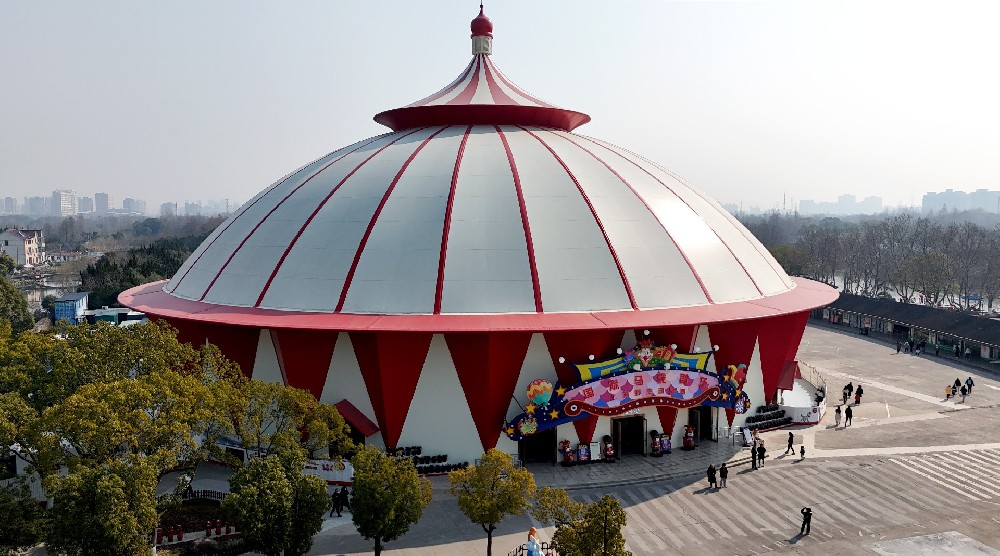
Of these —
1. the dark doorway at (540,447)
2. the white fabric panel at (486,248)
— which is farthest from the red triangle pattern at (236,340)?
the dark doorway at (540,447)

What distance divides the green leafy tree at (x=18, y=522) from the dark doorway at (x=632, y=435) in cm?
1736

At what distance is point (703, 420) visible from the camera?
25172 millimetres

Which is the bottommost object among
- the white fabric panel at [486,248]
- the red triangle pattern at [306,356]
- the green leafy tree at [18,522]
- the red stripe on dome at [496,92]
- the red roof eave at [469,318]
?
the green leafy tree at [18,522]

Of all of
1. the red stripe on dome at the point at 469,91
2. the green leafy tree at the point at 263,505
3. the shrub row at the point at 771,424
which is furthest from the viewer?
the red stripe on dome at the point at 469,91

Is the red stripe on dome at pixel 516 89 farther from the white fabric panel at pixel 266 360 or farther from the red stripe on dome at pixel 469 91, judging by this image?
the white fabric panel at pixel 266 360

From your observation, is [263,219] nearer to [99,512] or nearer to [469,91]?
[469,91]

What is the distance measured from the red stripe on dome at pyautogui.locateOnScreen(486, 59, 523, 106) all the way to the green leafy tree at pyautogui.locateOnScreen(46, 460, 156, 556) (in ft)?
77.0

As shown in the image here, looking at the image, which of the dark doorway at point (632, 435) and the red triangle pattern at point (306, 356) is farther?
the dark doorway at point (632, 435)

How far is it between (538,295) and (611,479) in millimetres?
6699

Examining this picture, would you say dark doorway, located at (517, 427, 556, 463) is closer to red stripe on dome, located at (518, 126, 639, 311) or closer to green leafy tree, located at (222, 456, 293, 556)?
red stripe on dome, located at (518, 126, 639, 311)

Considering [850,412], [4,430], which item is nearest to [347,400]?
[4,430]

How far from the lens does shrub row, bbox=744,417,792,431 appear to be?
2611 cm

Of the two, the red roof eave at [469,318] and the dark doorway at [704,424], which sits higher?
the red roof eave at [469,318]

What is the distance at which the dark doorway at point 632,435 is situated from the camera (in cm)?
2355
